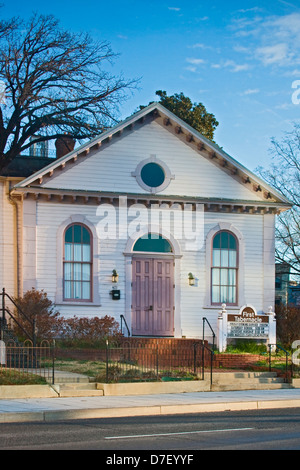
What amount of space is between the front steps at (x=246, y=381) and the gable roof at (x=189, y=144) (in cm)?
730

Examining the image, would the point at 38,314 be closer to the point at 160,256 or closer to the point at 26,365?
the point at 26,365

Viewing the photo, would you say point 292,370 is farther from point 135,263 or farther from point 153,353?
point 135,263

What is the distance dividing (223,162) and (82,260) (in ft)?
19.8

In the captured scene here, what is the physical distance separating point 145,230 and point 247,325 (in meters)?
4.66

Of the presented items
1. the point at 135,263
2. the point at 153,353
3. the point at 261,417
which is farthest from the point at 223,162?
the point at 261,417

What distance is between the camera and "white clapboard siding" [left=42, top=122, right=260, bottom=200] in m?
26.2

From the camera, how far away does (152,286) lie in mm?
26734

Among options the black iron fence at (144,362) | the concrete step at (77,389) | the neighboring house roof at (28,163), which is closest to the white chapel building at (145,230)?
the black iron fence at (144,362)

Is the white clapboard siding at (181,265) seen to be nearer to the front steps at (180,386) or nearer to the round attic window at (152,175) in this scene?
the round attic window at (152,175)

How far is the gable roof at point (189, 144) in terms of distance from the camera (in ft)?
85.1

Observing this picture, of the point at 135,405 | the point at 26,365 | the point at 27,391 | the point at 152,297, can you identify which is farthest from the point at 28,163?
the point at 135,405

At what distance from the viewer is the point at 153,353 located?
23766 millimetres

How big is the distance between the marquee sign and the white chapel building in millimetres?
1048
